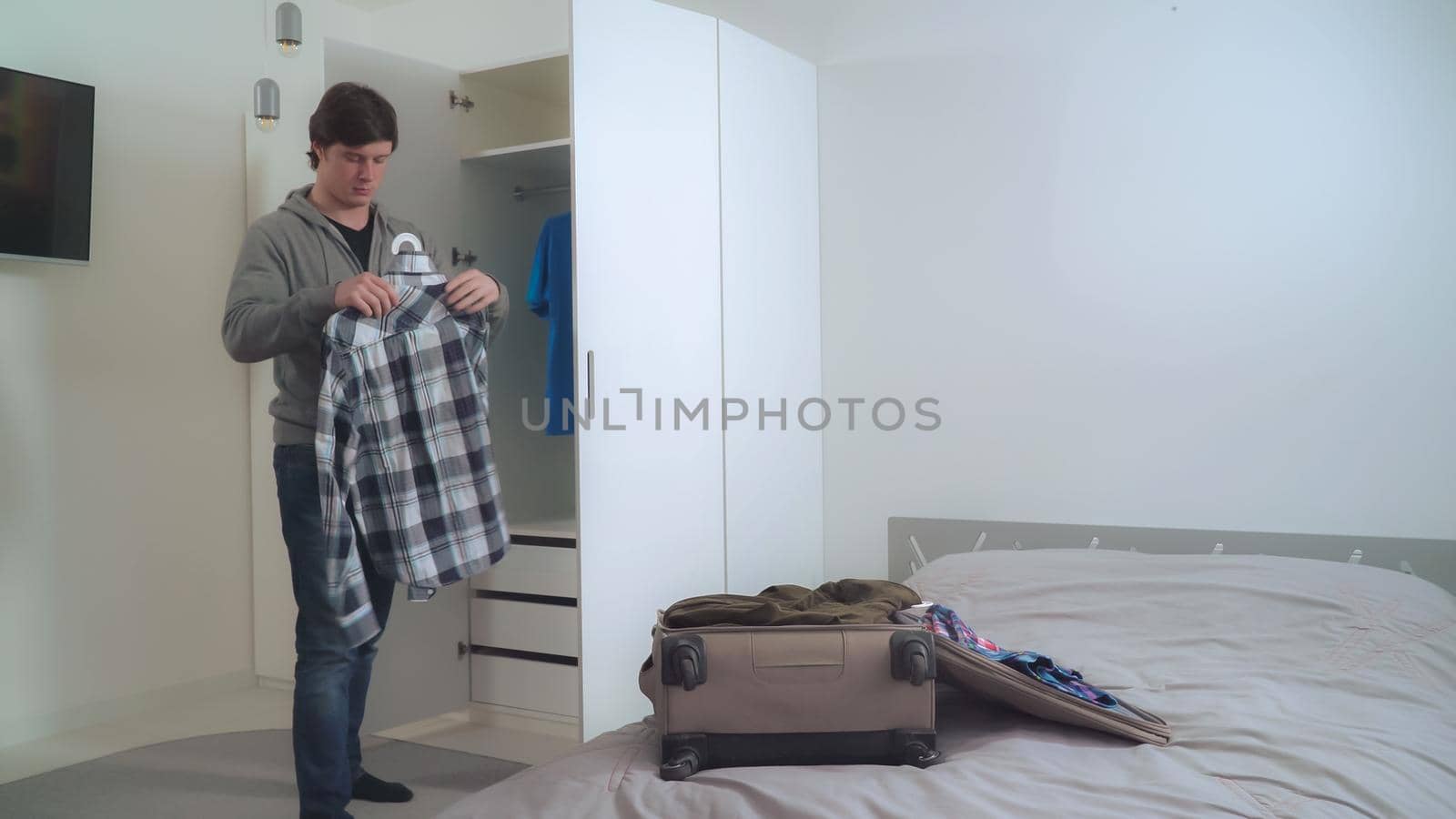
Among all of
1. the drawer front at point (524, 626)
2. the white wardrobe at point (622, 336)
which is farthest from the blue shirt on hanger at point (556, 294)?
the drawer front at point (524, 626)

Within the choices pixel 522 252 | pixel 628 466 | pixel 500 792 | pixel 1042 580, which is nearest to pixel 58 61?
pixel 522 252

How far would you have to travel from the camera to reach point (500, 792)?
1273 mm

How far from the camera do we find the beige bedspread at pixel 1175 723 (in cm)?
122

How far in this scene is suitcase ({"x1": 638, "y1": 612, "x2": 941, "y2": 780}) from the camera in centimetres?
136

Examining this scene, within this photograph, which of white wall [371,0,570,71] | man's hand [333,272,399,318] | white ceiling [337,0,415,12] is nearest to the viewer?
man's hand [333,272,399,318]

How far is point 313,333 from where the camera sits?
6.64ft

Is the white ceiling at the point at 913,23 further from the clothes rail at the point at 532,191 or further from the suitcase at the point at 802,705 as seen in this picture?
the suitcase at the point at 802,705

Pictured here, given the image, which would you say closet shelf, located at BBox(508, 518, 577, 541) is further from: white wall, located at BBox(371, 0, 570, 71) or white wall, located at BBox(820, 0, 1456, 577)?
white wall, located at BBox(371, 0, 570, 71)

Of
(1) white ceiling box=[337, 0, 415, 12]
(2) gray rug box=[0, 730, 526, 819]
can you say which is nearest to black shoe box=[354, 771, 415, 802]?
(2) gray rug box=[0, 730, 526, 819]

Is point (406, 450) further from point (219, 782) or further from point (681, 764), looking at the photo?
point (219, 782)

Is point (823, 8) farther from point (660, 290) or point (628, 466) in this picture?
point (628, 466)

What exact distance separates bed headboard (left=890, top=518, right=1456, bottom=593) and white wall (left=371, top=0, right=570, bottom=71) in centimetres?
216

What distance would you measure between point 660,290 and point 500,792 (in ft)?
5.45

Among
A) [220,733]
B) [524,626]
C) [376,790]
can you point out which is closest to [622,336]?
[524,626]
